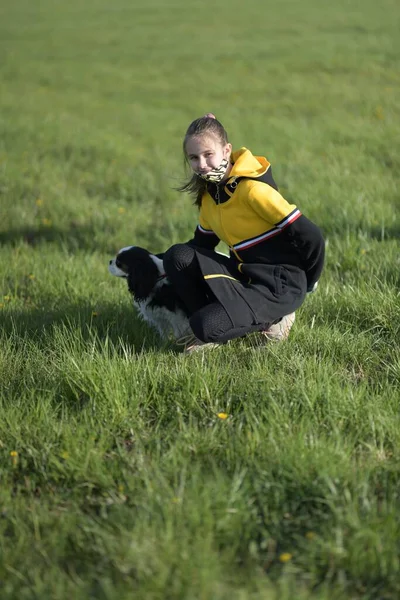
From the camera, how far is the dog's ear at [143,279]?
3.51 metres

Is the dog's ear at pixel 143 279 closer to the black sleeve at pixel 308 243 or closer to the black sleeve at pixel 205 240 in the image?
the black sleeve at pixel 205 240

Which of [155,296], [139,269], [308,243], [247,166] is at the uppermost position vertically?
[247,166]

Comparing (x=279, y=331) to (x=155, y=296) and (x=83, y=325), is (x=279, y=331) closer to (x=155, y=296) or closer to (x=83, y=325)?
(x=155, y=296)

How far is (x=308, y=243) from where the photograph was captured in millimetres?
3094

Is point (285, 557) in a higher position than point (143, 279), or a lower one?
lower

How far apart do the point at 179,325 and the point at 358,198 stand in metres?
2.48

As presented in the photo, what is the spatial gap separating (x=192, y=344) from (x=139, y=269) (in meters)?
0.56

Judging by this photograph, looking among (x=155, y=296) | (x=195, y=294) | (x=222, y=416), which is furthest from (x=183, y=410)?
(x=155, y=296)

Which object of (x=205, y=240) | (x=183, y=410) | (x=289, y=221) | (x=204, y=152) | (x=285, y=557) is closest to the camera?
(x=285, y=557)

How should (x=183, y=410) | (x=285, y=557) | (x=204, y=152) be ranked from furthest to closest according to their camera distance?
(x=204, y=152) → (x=183, y=410) → (x=285, y=557)

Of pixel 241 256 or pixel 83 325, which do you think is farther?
pixel 83 325

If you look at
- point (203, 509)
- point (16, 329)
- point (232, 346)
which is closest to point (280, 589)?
point (203, 509)

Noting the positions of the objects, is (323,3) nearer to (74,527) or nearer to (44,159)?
(44,159)

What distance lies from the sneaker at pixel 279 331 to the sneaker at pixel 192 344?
26 centimetres
